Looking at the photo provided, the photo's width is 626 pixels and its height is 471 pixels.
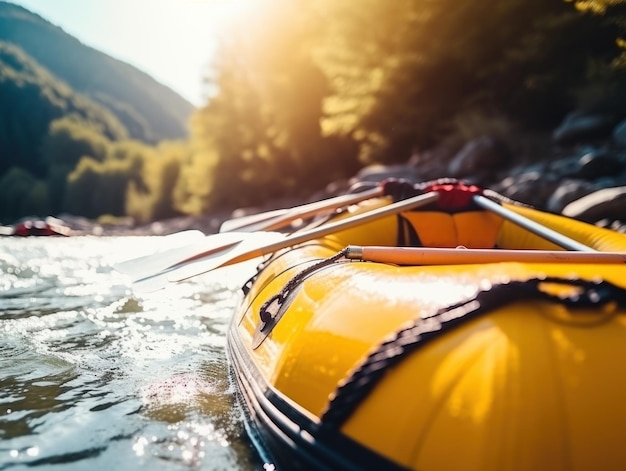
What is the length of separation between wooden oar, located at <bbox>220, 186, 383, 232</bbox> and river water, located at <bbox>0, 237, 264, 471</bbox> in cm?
65

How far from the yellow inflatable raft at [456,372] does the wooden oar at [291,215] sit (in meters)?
1.82

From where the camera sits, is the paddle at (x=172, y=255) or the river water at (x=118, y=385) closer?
the river water at (x=118, y=385)

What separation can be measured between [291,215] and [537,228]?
5.18 feet

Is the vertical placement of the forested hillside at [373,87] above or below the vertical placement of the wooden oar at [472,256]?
above

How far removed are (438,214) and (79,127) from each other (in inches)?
2749

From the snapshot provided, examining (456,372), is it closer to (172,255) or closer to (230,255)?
(230,255)

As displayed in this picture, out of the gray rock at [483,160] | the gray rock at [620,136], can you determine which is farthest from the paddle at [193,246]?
the gray rock at [483,160]

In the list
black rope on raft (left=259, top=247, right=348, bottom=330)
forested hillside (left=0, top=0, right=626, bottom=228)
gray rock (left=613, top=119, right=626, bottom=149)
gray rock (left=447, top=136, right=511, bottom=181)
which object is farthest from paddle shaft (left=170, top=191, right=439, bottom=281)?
gray rock (left=447, top=136, right=511, bottom=181)

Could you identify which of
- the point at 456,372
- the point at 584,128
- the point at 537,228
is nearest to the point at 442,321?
the point at 456,372

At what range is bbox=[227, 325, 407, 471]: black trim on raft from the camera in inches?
50.5

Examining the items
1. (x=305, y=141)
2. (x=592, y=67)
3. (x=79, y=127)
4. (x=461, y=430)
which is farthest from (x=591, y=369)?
(x=79, y=127)

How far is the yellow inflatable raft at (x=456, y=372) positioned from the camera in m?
1.14

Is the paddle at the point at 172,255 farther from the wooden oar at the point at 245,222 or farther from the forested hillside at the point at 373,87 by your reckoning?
the forested hillside at the point at 373,87

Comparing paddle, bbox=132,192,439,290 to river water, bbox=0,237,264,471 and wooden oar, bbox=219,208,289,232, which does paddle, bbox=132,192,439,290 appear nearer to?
river water, bbox=0,237,264,471
